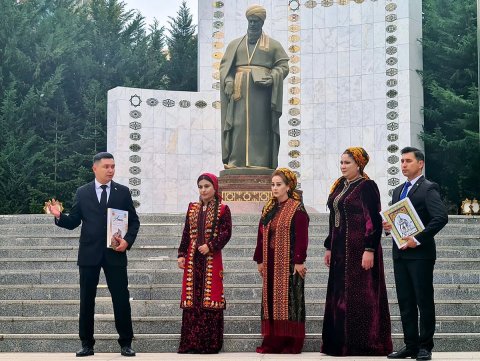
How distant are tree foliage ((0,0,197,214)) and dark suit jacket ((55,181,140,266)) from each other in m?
11.8

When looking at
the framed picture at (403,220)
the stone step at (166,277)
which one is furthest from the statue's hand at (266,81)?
the framed picture at (403,220)

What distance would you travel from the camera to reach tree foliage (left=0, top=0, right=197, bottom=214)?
19.3 m

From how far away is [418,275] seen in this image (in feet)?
21.2

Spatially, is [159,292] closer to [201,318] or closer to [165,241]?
[201,318]

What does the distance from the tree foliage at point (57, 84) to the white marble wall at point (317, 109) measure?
111 inches

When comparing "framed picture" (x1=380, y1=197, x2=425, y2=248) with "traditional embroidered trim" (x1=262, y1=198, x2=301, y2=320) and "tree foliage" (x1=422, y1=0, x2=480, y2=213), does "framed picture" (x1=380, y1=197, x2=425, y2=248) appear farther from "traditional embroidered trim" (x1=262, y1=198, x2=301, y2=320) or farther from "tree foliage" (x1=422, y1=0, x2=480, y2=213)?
"tree foliage" (x1=422, y1=0, x2=480, y2=213)

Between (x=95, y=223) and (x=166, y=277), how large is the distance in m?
2.05

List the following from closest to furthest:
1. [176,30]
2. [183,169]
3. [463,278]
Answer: [463,278] < [183,169] < [176,30]

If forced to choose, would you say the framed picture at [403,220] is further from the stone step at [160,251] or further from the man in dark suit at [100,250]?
the stone step at [160,251]

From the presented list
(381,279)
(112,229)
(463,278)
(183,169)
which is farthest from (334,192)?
(183,169)

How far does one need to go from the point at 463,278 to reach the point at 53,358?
4293 mm

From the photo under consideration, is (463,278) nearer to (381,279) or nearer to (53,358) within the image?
(381,279)

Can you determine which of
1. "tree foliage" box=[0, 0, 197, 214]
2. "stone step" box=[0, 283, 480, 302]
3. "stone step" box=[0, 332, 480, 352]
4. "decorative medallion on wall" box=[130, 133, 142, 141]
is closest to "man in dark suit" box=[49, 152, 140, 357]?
"stone step" box=[0, 332, 480, 352]

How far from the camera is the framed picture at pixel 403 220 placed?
6422mm
